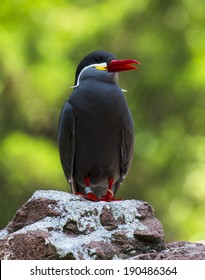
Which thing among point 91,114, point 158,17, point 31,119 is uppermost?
point 158,17

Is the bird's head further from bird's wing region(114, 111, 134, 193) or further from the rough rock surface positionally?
the rough rock surface

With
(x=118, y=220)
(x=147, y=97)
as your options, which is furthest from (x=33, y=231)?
(x=147, y=97)

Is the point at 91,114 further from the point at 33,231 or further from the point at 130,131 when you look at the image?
the point at 33,231

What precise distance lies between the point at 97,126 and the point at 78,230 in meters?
1.12

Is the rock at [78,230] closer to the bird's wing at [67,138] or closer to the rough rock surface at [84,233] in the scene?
the rough rock surface at [84,233]

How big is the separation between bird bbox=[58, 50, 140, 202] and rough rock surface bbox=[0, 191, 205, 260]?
74 centimetres

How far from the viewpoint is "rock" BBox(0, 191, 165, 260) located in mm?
3682

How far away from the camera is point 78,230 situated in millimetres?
3857

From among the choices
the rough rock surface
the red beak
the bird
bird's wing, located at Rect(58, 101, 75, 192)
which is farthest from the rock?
the red beak

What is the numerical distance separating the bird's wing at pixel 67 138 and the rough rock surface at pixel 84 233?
912 millimetres

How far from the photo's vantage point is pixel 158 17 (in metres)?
10.4

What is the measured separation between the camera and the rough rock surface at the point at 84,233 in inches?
145

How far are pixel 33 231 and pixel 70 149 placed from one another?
54.4 inches

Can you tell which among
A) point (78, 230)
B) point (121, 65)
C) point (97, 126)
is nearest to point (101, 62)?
point (121, 65)
